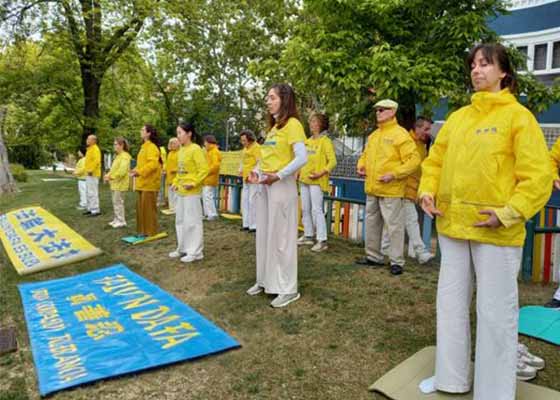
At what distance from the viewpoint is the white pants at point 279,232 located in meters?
4.71

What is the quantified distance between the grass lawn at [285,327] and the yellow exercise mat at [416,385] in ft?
0.42

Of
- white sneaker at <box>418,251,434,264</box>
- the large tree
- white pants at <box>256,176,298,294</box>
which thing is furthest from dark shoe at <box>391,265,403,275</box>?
the large tree

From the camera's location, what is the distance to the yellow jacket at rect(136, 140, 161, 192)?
8117mm

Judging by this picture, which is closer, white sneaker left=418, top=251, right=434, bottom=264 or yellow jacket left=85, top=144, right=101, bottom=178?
→ white sneaker left=418, top=251, right=434, bottom=264

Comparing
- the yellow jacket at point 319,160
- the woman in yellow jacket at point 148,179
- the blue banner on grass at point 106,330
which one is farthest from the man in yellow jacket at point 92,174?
the yellow jacket at point 319,160

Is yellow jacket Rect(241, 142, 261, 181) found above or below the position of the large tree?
below

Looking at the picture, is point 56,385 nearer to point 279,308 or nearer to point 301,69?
point 279,308

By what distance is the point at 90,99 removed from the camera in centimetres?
1944

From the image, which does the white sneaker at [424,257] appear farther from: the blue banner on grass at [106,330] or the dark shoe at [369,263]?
the blue banner on grass at [106,330]

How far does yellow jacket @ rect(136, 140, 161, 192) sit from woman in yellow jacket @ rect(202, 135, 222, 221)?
5.68 ft

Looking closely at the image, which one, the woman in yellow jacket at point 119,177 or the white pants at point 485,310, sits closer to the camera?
the white pants at point 485,310

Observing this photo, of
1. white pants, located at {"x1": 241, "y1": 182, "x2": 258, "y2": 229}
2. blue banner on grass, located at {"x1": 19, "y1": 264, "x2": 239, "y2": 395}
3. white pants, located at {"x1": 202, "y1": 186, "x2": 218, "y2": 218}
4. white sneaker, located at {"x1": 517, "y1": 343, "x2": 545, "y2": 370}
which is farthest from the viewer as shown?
white pants, located at {"x1": 202, "y1": 186, "x2": 218, "y2": 218}

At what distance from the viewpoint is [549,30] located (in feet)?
41.5

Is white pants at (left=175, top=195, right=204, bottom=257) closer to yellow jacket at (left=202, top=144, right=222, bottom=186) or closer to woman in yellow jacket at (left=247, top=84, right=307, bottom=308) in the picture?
woman in yellow jacket at (left=247, top=84, right=307, bottom=308)
